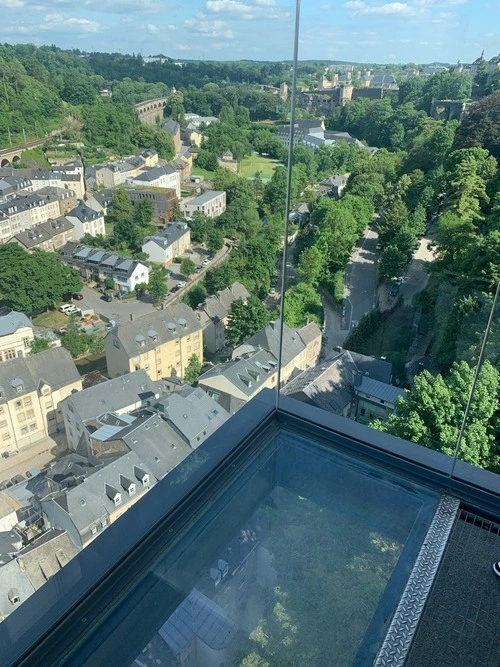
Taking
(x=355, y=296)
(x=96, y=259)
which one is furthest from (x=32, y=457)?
(x=96, y=259)

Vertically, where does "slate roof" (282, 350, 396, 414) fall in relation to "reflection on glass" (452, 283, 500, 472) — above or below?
below

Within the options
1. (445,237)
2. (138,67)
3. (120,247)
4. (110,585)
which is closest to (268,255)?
(120,247)

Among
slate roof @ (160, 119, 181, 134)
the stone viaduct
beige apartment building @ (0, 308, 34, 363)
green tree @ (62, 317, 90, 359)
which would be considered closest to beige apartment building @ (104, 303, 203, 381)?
green tree @ (62, 317, 90, 359)

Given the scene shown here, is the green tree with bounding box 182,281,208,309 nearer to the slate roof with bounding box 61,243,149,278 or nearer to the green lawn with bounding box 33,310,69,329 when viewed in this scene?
the slate roof with bounding box 61,243,149,278

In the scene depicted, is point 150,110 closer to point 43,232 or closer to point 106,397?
point 43,232

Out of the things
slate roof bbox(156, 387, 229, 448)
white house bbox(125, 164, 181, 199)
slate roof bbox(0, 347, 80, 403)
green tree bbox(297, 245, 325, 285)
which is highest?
green tree bbox(297, 245, 325, 285)

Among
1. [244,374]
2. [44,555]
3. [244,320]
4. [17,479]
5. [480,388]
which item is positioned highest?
[480,388]
